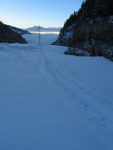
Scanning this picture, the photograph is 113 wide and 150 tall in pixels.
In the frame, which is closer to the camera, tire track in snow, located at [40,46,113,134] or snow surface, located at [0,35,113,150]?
snow surface, located at [0,35,113,150]

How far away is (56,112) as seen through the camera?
17.6 ft

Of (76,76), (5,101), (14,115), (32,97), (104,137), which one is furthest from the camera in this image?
(76,76)

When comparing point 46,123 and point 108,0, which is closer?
point 46,123

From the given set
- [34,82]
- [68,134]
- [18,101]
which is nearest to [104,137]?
[68,134]

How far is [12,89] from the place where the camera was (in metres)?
7.29

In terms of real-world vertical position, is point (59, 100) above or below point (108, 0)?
below

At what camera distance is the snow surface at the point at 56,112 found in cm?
411

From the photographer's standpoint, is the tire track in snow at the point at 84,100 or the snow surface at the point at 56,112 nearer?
the snow surface at the point at 56,112

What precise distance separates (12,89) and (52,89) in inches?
45.5

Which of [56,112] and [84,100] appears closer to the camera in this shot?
[56,112]

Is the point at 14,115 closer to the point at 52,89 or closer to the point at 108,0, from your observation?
the point at 52,89

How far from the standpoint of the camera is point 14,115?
515cm

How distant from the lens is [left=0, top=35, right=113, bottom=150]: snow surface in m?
4.11

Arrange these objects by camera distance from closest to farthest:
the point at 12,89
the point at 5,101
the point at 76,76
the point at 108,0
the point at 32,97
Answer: the point at 5,101
the point at 32,97
the point at 12,89
the point at 76,76
the point at 108,0
